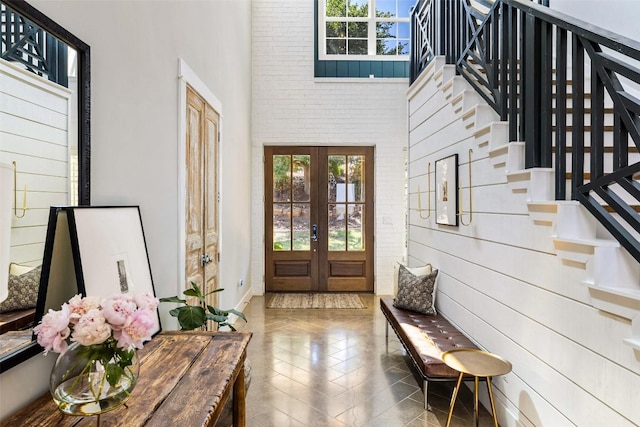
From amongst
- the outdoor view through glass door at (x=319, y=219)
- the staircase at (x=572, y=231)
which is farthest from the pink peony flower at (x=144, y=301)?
the outdoor view through glass door at (x=319, y=219)

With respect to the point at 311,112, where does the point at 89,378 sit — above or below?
below

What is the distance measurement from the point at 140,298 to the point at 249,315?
396cm

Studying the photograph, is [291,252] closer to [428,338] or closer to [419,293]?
[419,293]

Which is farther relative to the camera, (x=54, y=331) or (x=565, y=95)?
(x=565, y=95)

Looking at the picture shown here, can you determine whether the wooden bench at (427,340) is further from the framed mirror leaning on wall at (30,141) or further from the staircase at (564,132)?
the framed mirror leaning on wall at (30,141)

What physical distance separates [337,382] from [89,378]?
7.35 feet

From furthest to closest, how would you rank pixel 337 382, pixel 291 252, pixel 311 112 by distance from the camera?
pixel 291 252, pixel 311 112, pixel 337 382

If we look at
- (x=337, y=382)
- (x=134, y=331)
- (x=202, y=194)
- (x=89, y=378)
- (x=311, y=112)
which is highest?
(x=311, y=112)

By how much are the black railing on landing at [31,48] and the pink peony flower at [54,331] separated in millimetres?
806

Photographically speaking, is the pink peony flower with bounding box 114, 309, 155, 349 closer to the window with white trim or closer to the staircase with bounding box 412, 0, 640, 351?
the staircase with bounding box 412, 0, 640, 351

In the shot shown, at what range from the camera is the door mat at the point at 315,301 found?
548 centimetres

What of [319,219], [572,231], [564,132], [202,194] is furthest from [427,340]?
[319,219]

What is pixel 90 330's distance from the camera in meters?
1.06

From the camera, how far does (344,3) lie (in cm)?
634
